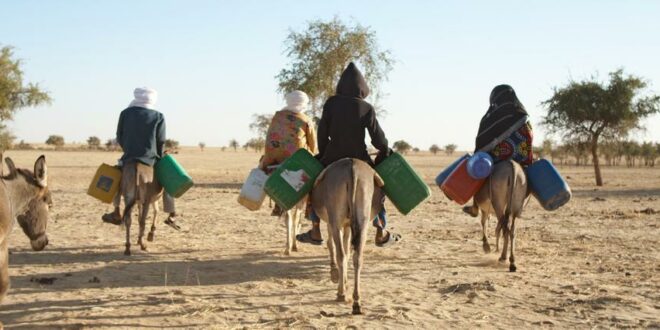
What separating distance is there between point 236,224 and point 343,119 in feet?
24.7

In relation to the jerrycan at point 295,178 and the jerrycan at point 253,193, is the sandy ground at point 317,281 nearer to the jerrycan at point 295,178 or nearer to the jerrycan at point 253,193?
the jerrycan at point 253,193

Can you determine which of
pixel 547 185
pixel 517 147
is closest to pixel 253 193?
pixel 517 147

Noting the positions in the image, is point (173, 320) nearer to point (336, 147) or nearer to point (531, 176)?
point (336, 147)

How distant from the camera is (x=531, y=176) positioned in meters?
9.68

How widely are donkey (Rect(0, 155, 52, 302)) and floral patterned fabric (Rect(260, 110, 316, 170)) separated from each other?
A: 416 cm

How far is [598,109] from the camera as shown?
33.9 meters

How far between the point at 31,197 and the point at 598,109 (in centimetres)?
3327

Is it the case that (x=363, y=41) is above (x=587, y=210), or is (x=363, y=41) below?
above

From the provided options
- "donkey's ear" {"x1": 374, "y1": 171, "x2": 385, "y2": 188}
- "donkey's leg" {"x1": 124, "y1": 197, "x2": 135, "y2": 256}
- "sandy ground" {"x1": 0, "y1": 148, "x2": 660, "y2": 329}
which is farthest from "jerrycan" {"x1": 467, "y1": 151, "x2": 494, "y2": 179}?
"donkey's leg" {"x1": 124, "y1": 197, "x2": 135, "y2": 256}

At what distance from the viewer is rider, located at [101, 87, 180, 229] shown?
10.0 metres

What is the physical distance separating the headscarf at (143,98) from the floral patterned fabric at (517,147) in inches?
225

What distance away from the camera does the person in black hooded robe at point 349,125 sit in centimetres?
769

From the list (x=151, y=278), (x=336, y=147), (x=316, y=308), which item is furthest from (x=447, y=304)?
(x=151, y=278)

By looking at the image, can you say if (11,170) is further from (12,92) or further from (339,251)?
(12,92)
